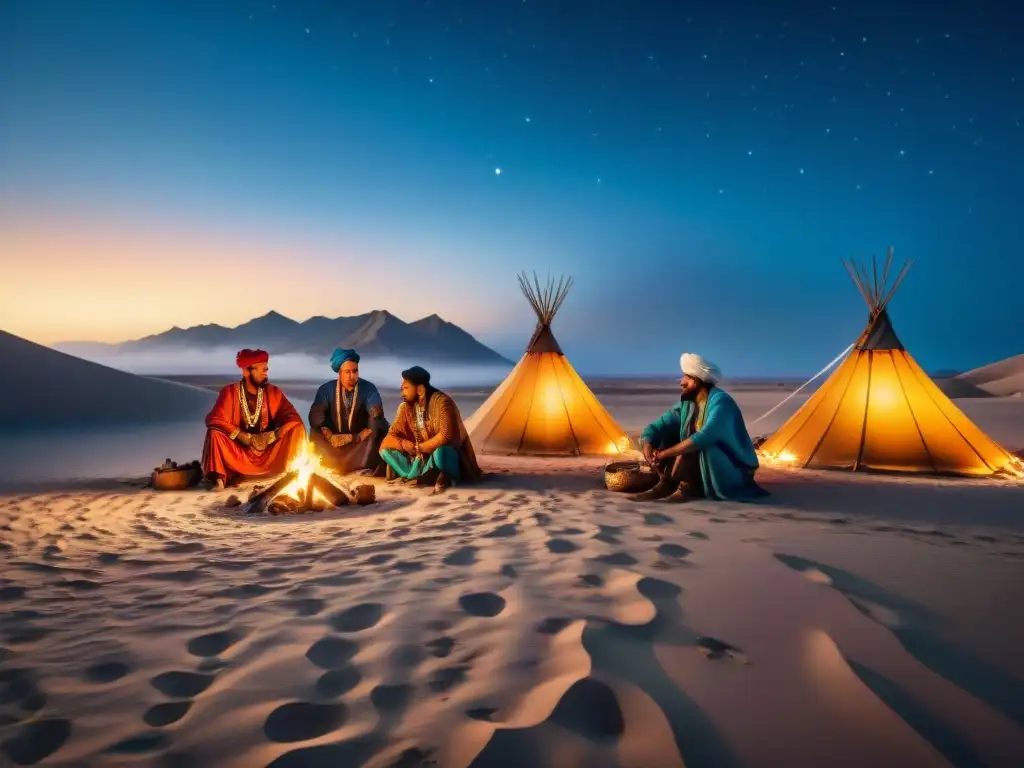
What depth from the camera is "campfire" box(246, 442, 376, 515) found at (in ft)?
13.5

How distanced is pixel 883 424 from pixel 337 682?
5674mm

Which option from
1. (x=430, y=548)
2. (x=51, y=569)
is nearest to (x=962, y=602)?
(x=430, y=548)

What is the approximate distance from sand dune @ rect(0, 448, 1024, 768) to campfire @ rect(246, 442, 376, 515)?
0.65 metres

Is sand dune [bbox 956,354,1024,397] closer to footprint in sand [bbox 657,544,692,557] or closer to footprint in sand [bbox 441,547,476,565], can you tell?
footprint in sand [bbox 657,544,692,557]

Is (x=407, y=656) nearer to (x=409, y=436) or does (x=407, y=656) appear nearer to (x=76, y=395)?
(x=409, y=436)

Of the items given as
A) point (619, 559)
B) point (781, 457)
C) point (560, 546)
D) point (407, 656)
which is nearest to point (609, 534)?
point (560, 546)

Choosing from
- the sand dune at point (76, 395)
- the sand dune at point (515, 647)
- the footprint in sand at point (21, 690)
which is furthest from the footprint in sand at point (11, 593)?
the sand dune at point (76, 395)

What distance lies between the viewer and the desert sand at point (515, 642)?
146cm

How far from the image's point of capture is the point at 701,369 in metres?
4.57

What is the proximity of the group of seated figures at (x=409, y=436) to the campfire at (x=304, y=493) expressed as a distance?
68 cm

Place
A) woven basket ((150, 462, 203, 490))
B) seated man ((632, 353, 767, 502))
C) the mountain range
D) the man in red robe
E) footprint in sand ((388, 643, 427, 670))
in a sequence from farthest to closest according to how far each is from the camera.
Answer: the mountain range, the man in red robe, woven basket ((150, 462, 203, 490)), seated man ((632, 353, 767, 502)), footprint in sand ((388, 643, 427, 670))

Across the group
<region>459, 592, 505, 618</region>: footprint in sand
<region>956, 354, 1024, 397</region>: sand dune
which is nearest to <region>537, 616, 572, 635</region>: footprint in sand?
<region>459, 592, 505, 618</region>: footprint in sand

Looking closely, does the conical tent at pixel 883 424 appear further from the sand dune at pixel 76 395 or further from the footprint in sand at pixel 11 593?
the sand dune at pixel 76 395

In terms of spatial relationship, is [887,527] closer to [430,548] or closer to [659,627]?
[659,627]
